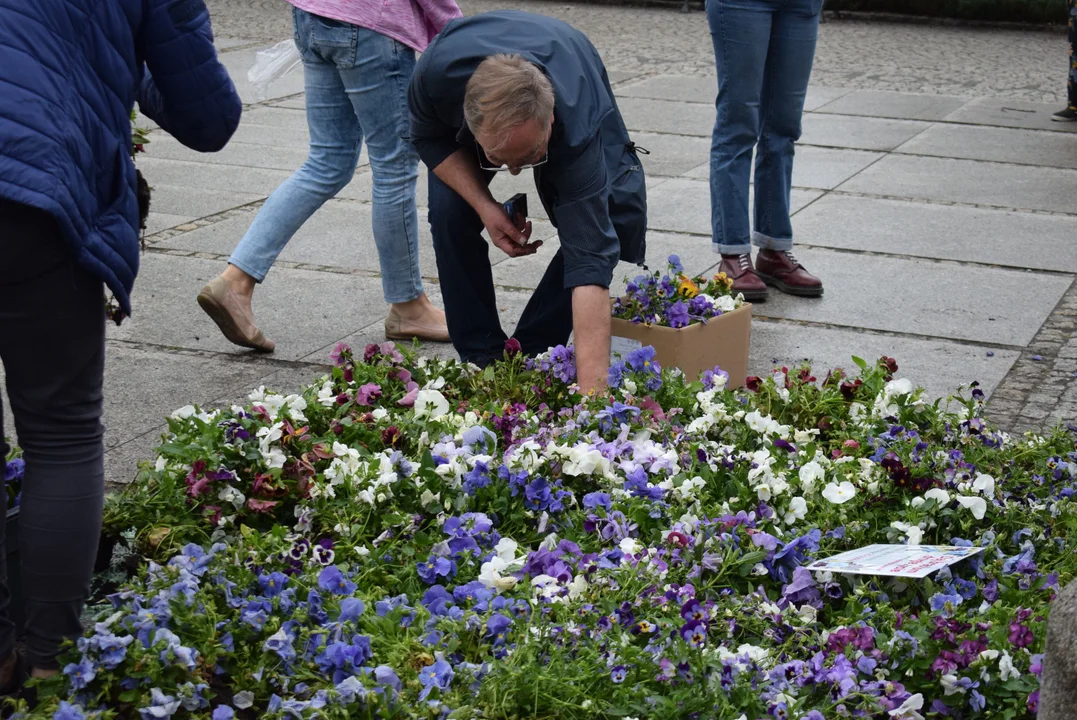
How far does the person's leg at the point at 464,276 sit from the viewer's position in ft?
12.9

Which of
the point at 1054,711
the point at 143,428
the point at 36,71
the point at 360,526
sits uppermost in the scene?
the point at 36,71

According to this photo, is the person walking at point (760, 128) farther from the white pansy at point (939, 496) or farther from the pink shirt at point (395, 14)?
the white pansy at point (939, 496)

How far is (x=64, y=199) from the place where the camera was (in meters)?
2.08

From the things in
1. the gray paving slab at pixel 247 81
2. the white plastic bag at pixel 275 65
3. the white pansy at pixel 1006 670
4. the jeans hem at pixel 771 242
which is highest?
the white plastic bag at pixel 275 65

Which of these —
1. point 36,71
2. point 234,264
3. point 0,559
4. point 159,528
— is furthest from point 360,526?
point 234,264

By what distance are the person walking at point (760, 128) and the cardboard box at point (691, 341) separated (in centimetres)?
108

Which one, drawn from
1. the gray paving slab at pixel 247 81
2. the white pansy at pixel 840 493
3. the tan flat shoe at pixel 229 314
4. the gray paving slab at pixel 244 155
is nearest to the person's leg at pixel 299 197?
the tan flat shoe at pixel 229 314

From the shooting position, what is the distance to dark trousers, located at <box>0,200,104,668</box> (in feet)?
7.04

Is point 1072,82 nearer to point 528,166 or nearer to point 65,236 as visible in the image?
point 528,166

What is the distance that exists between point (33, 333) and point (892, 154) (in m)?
6.50

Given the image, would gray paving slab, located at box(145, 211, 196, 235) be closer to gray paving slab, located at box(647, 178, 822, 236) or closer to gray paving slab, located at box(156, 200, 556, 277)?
gray paving slab, located at box(156, 200, 556, 277)

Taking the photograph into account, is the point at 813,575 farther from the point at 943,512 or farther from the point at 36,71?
the point at 36,71

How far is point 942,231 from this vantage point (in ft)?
19.9

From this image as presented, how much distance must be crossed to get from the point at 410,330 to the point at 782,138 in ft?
5.46
